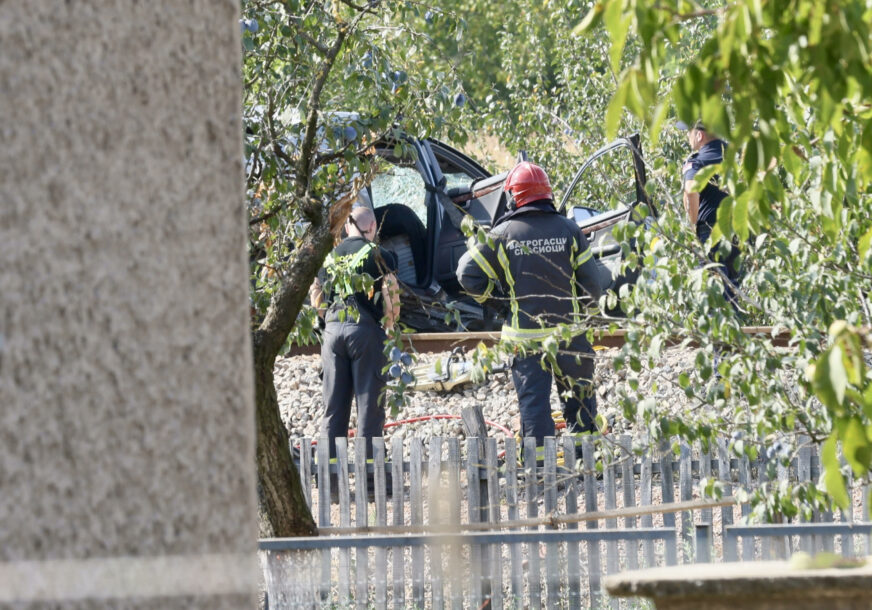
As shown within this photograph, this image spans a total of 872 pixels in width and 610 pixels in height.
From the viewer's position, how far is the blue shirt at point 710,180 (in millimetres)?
8008

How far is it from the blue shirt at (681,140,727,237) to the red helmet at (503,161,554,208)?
94 cm

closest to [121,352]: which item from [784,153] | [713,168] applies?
[713,168]

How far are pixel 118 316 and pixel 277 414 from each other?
3780 mm

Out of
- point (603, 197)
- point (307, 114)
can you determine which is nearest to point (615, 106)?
point (307, 114)

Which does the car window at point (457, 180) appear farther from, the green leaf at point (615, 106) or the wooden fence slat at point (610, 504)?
the green leaf at point (615, 106)

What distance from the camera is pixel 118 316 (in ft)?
4.62

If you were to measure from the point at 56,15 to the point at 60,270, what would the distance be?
0.31 m

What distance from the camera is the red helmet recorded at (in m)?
7.95

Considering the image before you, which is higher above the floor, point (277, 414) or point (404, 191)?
point (404, 191)

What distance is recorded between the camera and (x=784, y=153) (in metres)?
2.97

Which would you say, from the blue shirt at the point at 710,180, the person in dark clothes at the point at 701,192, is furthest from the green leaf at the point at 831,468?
the person in dark clothes at the point at 701,192

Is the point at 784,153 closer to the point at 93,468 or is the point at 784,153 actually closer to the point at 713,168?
the point at 713,168

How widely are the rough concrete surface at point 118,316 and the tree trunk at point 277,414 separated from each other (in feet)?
11.9

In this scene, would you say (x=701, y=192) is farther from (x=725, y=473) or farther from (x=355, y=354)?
(x=355, y=354)
